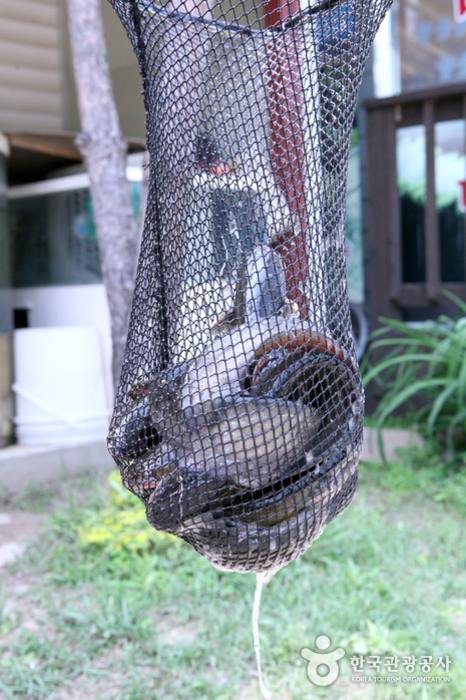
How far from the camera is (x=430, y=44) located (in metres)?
5.01

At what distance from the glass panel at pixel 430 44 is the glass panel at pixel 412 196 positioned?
0.42 m

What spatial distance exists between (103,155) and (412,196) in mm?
3162

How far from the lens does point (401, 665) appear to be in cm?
222

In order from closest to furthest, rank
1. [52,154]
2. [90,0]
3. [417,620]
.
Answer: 1. [417,620]
2. [90,0]
3. [52,154]

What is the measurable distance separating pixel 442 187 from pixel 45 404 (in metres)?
3.39

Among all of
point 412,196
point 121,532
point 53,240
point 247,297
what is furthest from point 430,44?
point 247,297

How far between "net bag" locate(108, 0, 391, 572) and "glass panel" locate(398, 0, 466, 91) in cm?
454

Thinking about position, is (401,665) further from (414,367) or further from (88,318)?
(88,318)

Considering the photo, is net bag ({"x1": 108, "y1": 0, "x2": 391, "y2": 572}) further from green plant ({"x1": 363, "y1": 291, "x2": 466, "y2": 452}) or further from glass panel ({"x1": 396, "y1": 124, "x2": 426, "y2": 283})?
glass panel ({"x1": 396, "y1": 124, "x2": 426, "y2": 283})

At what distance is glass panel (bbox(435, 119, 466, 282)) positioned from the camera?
16.2ft

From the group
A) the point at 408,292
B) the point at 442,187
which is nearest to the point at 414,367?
the point at 408,292

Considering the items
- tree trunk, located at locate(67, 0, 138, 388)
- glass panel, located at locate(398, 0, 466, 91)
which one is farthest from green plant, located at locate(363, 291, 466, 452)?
tree trunk, located at locate(67, 0, 138, 388)

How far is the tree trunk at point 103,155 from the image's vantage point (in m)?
2.71

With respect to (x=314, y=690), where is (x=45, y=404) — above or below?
above
